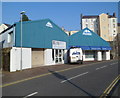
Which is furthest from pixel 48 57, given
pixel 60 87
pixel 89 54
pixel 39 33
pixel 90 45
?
pixel 89 54

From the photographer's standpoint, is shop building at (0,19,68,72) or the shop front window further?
the shop front window

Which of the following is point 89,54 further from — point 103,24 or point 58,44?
point 103,24

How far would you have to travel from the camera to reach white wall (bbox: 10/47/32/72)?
1580cm

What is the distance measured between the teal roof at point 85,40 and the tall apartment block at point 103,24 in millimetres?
35688

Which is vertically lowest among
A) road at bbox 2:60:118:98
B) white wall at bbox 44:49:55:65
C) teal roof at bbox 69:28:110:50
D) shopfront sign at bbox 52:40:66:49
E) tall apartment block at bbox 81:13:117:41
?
road at bbox 2:60:118:98

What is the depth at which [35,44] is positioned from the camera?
19.5 meters

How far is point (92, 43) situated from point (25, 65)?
20.5 metres

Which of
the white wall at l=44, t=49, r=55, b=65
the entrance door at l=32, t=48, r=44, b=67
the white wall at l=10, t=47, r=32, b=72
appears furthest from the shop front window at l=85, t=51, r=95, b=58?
the white wall at l=10, t=47, r=32, b=72

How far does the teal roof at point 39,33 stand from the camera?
709 inches

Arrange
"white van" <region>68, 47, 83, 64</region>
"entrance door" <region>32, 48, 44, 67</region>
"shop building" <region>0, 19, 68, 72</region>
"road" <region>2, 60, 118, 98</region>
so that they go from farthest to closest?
"white van" <region>68, 47, 83, 64</region>, "entrance door" <region>32, 48, 44, 67</region>, "shop building" <region>0, 19, 68, 72</region>, "road" <region>2, 60, 118, 98</region>

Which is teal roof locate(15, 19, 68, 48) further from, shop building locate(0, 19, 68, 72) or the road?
the road

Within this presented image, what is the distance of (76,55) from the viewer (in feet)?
76.7

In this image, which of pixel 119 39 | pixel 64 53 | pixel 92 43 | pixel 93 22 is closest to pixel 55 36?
pixel 64 53

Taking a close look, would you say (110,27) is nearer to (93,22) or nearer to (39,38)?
(93,22)
